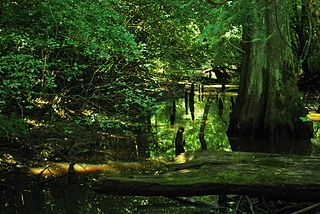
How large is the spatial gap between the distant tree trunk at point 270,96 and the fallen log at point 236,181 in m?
6.02

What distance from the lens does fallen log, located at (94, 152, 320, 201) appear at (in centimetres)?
510

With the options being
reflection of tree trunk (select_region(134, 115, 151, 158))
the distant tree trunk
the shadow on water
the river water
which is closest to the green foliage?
the river water

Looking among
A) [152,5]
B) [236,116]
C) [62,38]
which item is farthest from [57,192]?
[152,5]

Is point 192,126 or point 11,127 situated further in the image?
point 192,126

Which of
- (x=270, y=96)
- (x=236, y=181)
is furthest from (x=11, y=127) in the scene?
(x=270, y=96)

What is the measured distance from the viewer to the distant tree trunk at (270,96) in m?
11.7

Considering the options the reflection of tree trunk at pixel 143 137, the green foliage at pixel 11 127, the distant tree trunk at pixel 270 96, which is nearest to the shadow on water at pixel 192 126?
the reflection of tree trunk at pixel 143 137

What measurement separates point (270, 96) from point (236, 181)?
22.7ft

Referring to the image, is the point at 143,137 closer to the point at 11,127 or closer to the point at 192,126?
the point at 192,126

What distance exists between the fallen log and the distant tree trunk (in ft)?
19.7

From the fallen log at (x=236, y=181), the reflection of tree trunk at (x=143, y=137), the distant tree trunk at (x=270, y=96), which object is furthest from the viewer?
the distant tree trunk at (x=270, y=96)

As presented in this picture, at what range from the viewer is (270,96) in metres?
11.8

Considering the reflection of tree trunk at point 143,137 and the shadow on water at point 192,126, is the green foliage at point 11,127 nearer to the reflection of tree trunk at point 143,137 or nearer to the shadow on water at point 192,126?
the reflection of tree trunk at point 143,137

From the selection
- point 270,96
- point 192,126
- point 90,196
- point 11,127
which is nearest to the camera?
point 90,196
